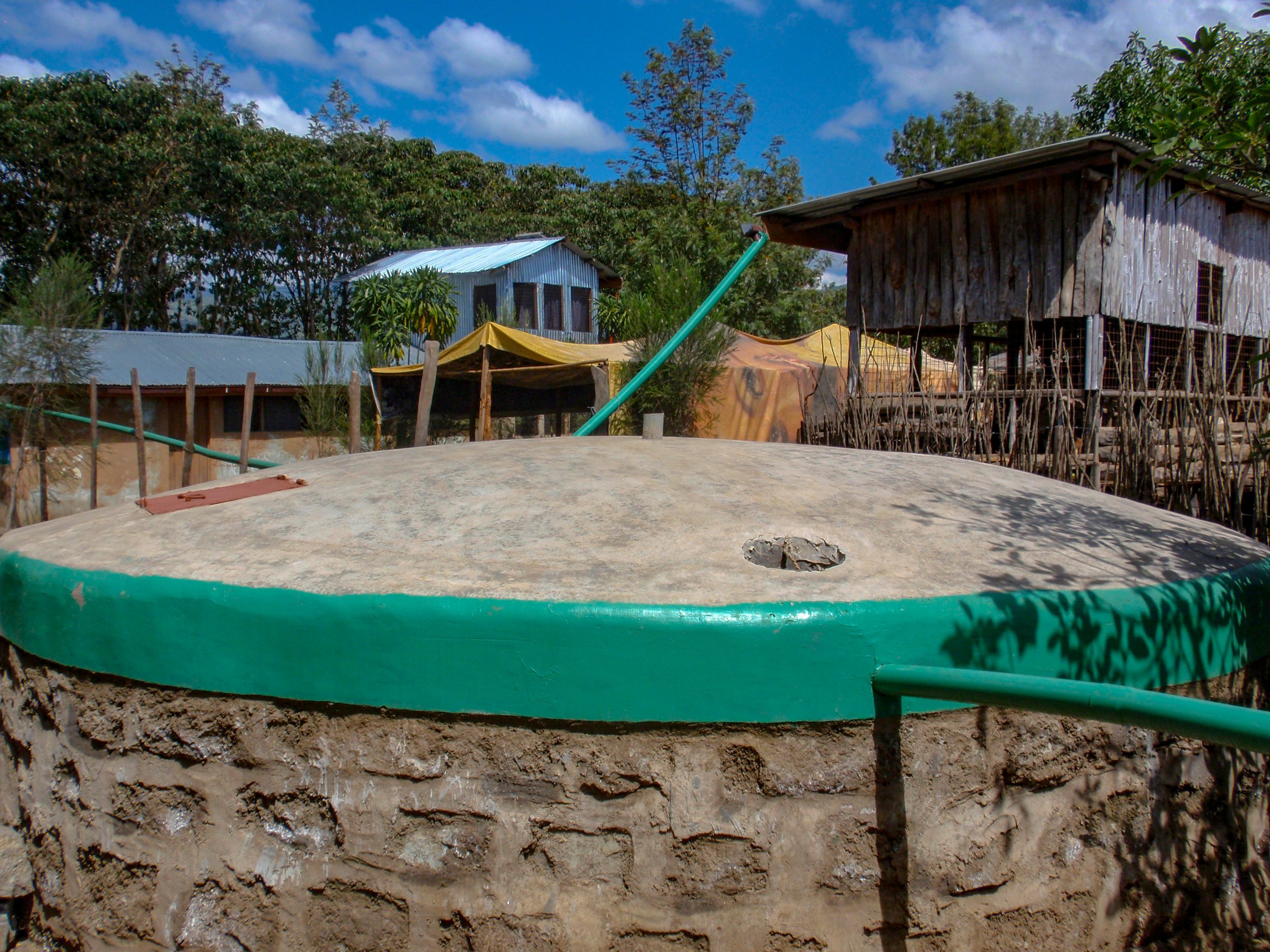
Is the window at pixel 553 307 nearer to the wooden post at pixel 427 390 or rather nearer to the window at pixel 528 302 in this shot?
the window at pixel 528 302

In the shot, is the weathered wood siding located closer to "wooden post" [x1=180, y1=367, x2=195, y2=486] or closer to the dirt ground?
the dirt ground

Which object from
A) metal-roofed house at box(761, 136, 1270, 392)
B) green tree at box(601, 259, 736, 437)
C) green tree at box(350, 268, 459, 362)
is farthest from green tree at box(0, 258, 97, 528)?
metal-roofed house at box(761, 136, 1270, 392)

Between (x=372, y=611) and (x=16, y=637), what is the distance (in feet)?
4.28

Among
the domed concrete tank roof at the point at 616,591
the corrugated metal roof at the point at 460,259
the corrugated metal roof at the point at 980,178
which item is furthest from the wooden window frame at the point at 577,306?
the domed concrete tank roof at the point at 616,591

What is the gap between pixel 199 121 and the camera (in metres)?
22.4

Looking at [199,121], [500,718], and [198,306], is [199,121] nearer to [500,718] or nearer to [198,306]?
[198,306]

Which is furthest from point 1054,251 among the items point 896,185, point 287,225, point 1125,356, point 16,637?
point 287,225

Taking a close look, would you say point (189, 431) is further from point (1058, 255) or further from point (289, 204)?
point (289, 204)

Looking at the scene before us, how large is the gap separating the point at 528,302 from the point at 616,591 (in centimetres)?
2159

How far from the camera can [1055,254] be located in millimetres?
8164

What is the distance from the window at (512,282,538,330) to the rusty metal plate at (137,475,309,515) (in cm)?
1972

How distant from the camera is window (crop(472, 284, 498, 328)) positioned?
22.5 metres

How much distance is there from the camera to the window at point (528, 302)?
2270 cm

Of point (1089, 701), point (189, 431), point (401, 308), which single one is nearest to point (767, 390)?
point (189, 431)
